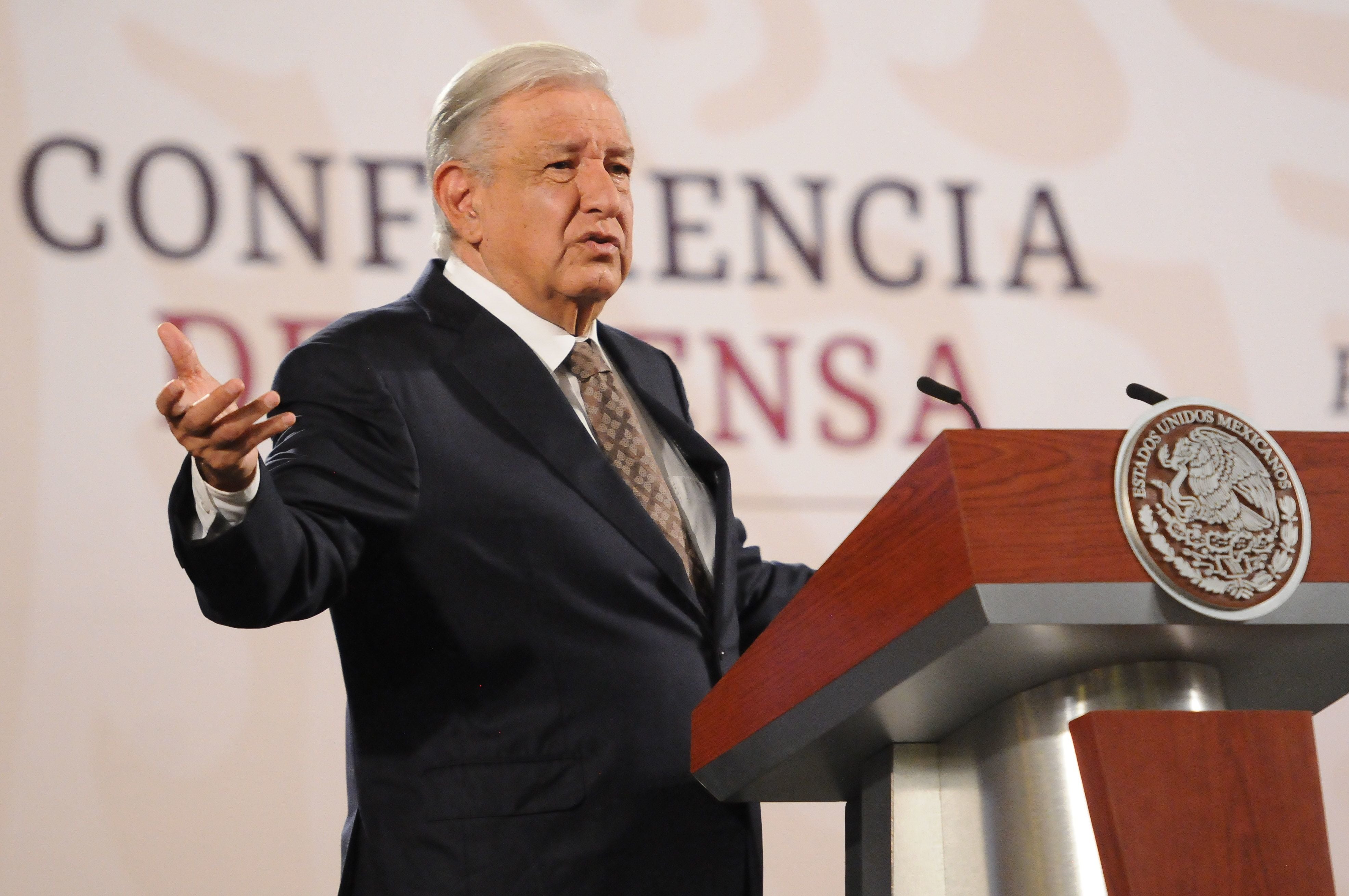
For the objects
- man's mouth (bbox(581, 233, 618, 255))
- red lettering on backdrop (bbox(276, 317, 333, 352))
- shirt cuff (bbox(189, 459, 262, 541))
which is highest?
red lettering on backdrop (bbox(276, 317, 333, 352))

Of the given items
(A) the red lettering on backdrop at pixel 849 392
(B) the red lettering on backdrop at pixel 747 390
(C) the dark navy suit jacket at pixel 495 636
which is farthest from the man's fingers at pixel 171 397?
(A) the red lettering on backdrop at pixel 849 392

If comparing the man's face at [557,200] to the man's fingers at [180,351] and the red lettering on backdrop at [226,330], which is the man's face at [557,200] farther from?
the red lettering on backdrop at [226,330]

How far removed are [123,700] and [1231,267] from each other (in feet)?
7.32

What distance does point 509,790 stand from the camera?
4.37ft

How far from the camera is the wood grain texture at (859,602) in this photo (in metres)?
0.90

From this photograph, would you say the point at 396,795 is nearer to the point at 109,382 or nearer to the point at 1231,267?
the point at 109,382

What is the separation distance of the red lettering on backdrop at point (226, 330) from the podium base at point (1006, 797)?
4.79ft

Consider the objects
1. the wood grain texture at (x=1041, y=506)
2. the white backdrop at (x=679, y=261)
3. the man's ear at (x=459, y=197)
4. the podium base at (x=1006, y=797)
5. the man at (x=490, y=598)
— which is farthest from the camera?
the white backdrop at (x=679, y=261)

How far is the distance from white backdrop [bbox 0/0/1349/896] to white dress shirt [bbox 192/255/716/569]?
804 mm

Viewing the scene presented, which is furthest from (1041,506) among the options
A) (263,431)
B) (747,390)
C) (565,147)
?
(747,390)

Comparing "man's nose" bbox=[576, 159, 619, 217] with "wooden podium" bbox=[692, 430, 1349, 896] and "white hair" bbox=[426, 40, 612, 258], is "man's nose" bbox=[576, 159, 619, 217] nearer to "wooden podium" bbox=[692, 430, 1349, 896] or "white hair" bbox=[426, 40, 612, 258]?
"white hair" bbox=[426, 40, 612, 258]

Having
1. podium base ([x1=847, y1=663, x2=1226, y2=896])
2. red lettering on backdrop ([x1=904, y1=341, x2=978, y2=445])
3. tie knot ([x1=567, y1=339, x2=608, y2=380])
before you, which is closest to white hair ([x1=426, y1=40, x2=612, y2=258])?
tie knot ([x1=567, y1=339, x2=608, y2=380])

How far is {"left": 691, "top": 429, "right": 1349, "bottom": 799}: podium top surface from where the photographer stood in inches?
34.7

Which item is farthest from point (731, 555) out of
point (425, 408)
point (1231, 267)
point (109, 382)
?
point (1231, 267)
